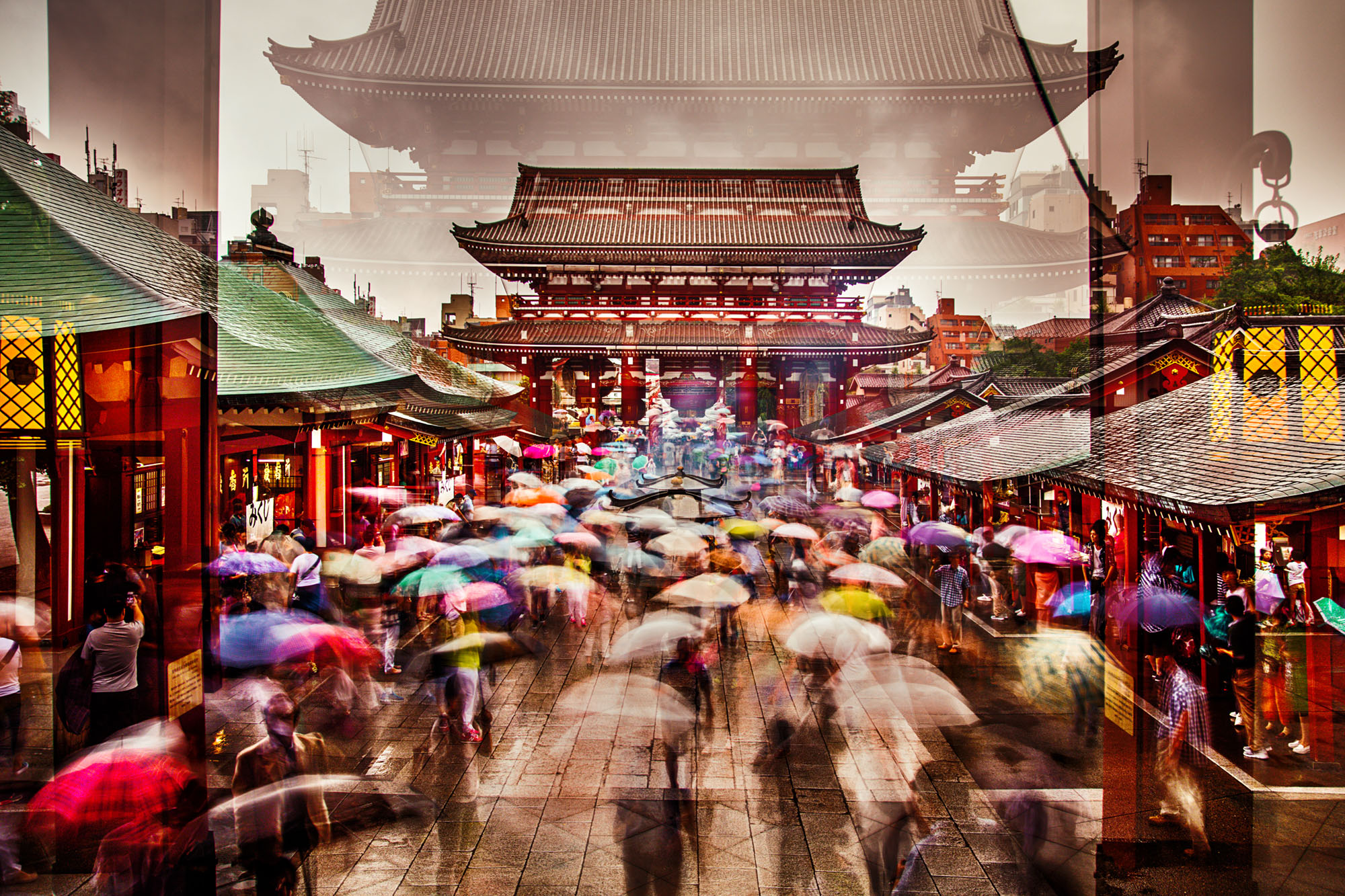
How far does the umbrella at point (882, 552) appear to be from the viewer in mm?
12664

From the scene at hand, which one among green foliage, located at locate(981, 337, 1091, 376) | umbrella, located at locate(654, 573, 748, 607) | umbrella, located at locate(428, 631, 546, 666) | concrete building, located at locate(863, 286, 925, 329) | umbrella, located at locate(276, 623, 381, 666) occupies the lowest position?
umbrella, located at locate(428, 631, 546, 666)

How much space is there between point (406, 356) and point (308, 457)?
283 cm

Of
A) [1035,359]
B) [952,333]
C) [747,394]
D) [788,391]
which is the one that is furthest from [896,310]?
[747,394]

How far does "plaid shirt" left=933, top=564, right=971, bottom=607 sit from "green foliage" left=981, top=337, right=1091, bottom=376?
2558cm

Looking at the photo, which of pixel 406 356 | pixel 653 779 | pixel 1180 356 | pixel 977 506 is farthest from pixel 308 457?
pixel 1180 356

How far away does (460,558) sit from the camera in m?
9.81

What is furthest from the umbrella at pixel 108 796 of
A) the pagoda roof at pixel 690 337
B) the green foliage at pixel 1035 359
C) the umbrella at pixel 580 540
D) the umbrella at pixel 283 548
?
the green foliage at pixel 1035 359

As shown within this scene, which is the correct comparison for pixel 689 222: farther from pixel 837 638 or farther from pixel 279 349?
pixel 837 638

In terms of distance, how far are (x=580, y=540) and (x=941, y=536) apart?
20.5 ft

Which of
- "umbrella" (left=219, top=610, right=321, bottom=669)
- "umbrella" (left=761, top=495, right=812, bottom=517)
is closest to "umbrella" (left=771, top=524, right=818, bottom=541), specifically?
"umbrella" (left=761, top=495, right=812, bottom=517)

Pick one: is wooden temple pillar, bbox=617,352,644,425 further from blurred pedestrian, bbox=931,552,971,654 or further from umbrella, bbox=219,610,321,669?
umbrella, bbox=219,610,321,669

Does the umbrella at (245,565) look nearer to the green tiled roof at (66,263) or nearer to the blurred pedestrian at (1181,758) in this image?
the green tiled roof at (66,263)

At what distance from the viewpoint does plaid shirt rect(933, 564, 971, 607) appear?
9531 mm

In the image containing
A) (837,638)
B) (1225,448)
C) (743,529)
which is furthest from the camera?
(743,529)
